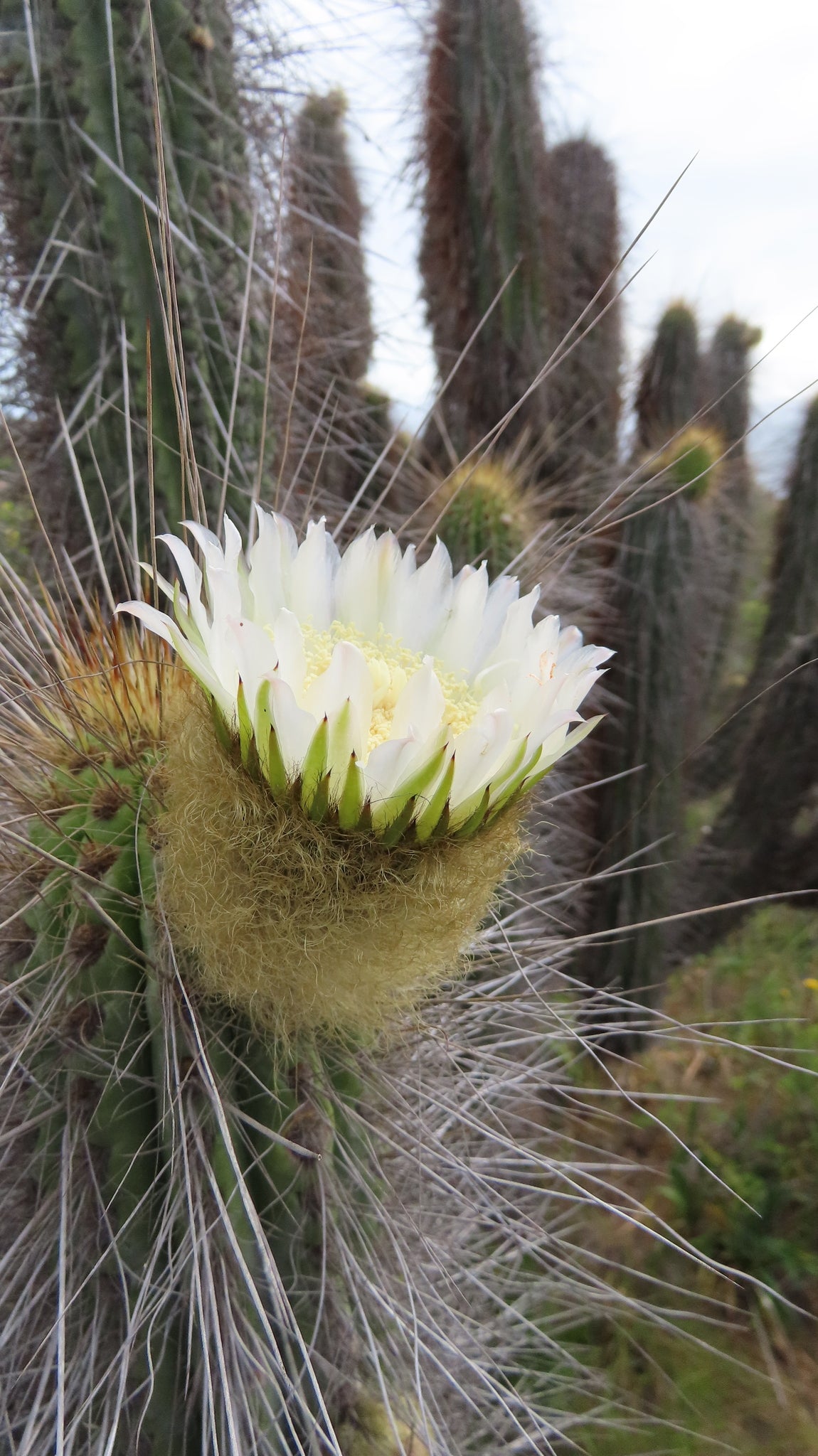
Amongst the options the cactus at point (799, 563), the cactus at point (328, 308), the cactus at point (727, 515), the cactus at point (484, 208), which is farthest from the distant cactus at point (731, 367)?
the cactus at point (328, 308)

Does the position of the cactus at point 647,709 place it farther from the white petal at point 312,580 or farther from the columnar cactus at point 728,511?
the white petal at point 312,580

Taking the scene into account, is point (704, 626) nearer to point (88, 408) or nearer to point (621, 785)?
point (621, 785)

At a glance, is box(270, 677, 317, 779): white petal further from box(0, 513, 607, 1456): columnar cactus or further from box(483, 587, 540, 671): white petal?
box(483, 587, 540, 671): white petal

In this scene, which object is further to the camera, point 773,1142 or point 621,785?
point 621,785

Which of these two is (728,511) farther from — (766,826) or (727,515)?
(766,826)

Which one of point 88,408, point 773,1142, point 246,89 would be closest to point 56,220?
point 88,408

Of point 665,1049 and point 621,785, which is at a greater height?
point 621,785

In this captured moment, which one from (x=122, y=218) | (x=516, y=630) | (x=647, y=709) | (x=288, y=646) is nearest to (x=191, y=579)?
(x=288, y=646)

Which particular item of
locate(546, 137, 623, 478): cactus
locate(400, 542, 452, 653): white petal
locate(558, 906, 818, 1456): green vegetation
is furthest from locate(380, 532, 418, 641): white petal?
locate(546, 137, 623, 478): cactus
